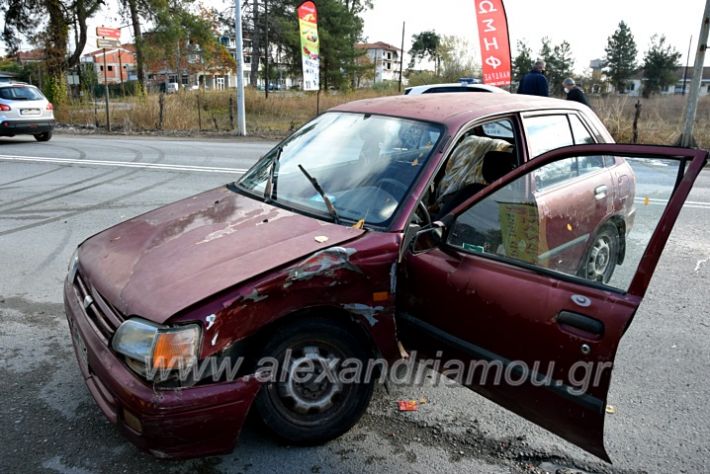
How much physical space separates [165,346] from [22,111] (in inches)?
620

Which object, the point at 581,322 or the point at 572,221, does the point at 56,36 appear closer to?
the point at 572,221

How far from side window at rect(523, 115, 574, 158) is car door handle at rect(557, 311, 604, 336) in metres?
1.49

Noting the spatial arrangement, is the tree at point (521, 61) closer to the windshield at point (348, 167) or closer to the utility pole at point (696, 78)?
the utility pole at point (696, 78)

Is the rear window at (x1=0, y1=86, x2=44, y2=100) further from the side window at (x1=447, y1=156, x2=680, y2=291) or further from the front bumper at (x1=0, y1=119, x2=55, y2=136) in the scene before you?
the side window at (x1=447, y1=156, x2=680, y2=291)

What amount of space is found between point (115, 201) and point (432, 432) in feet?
A: 21.7

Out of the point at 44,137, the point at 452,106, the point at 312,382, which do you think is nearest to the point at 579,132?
the point at 452,106

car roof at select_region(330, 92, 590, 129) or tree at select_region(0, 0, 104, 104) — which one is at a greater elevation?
tree at select_region(0, 0, 104, 104)

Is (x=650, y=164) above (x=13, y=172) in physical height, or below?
above

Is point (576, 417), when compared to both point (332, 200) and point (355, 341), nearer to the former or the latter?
point (355, 341)

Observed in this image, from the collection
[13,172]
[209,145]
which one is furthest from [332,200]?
[209,145]

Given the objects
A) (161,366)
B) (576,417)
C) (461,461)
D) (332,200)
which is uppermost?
(332,200)

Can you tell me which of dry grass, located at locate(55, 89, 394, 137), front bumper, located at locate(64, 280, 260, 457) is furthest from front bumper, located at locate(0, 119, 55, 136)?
front bumper, located at locate(64, 280, 260, 457)

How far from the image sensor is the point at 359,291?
102 inches

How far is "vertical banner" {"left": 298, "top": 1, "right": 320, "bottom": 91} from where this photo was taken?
18.4m
